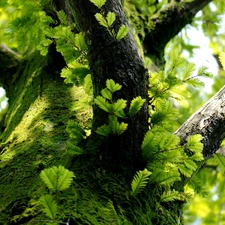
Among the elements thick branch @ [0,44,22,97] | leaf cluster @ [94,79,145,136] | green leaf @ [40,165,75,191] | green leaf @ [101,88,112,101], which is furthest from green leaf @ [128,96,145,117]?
thick branch @ [0,44,22,97]

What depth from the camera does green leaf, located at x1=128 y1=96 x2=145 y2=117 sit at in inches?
64.7

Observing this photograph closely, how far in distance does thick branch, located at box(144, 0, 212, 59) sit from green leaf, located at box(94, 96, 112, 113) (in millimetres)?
2447

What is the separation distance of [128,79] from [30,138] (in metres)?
0.78

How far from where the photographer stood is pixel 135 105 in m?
1.66

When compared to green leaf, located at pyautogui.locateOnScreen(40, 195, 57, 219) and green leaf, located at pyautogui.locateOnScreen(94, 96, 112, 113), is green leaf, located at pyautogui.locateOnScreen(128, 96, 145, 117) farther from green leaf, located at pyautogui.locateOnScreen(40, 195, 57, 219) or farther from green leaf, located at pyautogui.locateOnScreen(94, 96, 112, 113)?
green leaf, located at pyautogui.locateOnScreen(40, 195, 57, 219)

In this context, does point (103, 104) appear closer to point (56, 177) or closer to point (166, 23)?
point (56, 177)

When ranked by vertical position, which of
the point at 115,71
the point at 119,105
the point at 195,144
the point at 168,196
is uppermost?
the point at 115,71

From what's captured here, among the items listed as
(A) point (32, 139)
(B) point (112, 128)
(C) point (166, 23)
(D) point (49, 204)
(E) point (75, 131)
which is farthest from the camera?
(C) point (166, 23)

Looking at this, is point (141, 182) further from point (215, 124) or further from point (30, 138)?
point (30, 138)

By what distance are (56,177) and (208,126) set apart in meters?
1.04

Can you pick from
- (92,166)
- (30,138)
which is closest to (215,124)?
(92,166)

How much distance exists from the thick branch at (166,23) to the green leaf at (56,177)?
9.47 ft

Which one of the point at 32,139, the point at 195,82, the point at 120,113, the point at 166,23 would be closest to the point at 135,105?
the point at 120,113

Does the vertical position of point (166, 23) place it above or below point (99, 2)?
below
